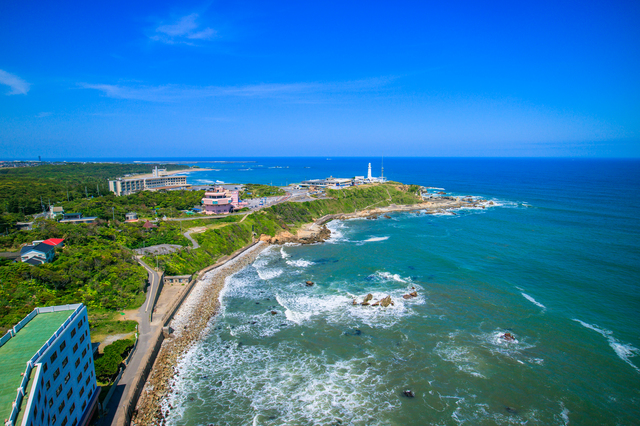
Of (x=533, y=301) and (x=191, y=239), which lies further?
(x=191, y=239)

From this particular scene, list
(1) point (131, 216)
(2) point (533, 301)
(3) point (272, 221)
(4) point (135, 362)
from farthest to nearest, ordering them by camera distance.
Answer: (3) point (272, 221) → (1) point (131, 216) → (2) point (533, 301) → (4) point (135, 362)

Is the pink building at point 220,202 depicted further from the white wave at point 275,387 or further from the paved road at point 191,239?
the white wave at point 275,387

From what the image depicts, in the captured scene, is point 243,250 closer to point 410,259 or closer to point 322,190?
point 410,259

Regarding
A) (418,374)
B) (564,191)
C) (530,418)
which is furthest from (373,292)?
(564,191)

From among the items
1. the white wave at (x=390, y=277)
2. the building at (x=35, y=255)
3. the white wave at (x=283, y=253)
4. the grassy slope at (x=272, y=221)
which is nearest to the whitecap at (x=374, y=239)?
the white wave at (x=283, y=253)

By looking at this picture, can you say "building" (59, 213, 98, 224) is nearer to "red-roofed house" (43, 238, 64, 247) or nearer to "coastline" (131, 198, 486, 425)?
"red-roofed house" (43, 238, 64, 247)

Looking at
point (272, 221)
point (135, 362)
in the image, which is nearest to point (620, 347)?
point (135, 362)

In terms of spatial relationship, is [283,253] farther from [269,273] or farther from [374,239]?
[374,239]
